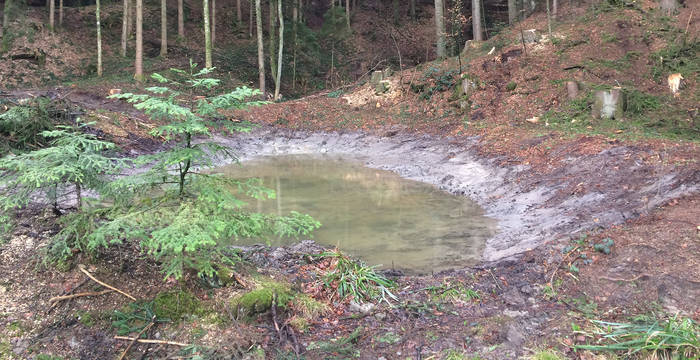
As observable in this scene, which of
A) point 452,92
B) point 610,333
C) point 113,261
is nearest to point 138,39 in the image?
point 452,92

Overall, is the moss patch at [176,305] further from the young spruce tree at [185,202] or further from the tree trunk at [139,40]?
the tree trunk at [139,40]

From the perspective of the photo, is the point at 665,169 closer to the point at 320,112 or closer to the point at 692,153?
the point at 692,153

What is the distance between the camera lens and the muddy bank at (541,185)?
24.5 feet

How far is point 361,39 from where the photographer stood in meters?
35.9

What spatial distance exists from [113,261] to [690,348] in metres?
5.54

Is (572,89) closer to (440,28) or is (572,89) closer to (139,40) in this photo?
(440,28)

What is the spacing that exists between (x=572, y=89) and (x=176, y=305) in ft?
48.0

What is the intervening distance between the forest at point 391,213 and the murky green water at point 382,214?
0.07 m

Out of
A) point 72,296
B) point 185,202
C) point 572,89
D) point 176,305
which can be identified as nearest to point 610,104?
point 572,89

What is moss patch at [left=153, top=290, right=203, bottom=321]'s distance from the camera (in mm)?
4430

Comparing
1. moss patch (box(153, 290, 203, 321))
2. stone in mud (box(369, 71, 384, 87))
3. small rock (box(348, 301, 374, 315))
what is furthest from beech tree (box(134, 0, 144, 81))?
small rock (box(348, 301, 374, 315))

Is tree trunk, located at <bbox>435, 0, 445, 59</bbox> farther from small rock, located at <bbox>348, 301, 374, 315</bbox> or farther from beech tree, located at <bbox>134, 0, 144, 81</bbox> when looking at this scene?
small rock, located at <bbox>348, 301, 374, 315</bbox>

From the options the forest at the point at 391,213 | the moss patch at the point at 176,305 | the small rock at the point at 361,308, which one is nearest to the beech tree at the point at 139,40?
the forest at the point at 391,213

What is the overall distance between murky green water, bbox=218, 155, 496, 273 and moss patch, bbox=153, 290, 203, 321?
3317mm
